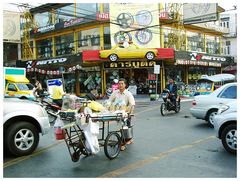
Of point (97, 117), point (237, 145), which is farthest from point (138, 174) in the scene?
point (237, 145)

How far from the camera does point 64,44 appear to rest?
28.5m

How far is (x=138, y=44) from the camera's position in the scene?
24.2 m

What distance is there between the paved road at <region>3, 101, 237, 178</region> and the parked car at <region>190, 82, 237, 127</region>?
184cm

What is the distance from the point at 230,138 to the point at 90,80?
21.1 meters

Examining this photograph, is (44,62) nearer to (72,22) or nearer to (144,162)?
(72,22)

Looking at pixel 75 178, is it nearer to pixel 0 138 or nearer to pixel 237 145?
pixel 0 138

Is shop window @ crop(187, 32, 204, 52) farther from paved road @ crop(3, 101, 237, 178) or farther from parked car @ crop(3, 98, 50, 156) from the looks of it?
parked car @ crop(3, 98, 50, 156)

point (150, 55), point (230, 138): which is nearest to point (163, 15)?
point (150, 55)

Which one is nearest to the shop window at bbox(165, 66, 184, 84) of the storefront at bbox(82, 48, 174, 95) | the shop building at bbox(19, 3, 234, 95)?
the shop building at bbox(19, 3, 234, 95)

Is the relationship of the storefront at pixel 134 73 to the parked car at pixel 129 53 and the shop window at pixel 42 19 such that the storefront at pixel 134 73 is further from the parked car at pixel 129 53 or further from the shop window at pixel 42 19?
the shop window at pixel 42 19

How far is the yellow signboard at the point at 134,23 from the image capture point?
79.6ft

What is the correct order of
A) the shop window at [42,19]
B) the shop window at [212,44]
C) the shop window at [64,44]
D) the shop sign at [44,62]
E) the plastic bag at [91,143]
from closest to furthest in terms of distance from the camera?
1. the plastic bag at [91,143]
2. the shop sign at [44,62]
3. the shop window at [64,44]
4. the shop window at [212,44]
5. the shop window at [42,19]

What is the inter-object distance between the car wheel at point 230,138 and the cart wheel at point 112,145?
2.20m

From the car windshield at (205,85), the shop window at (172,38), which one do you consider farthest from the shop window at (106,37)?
the car windshield at (205,85)
